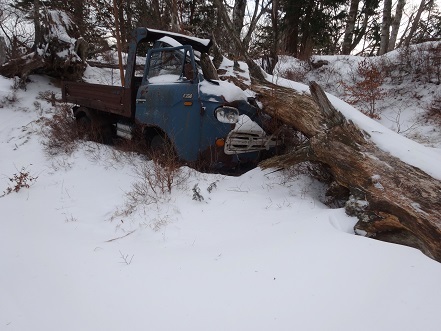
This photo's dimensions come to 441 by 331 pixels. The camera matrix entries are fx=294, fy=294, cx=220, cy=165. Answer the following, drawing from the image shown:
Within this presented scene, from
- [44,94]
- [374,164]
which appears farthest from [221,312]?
[44,94]

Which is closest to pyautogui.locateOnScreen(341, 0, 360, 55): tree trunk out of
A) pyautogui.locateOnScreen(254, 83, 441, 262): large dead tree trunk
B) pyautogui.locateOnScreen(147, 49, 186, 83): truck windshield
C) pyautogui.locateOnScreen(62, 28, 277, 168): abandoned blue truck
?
pyautogui.locateOnScreen(62, 28, 277, 168): abandoned blue truck

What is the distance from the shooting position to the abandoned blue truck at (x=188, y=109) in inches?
185

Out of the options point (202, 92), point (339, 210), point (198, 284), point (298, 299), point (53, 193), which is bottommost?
point (53, 193)

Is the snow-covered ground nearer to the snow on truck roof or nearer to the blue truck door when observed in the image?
the blue truck door

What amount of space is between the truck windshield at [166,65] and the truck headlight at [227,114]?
1.00 meters

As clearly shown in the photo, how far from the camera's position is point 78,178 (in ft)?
18.1

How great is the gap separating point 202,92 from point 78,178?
114 inches

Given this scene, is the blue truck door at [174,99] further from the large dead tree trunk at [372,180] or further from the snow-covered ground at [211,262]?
the large dead tree trunk at [372,180]

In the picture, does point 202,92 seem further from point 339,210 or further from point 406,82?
point 406,82

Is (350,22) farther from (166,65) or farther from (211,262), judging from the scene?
(211,262)

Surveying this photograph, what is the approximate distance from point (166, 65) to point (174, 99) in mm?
886

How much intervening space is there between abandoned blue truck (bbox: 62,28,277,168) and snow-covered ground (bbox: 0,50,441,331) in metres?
0.49

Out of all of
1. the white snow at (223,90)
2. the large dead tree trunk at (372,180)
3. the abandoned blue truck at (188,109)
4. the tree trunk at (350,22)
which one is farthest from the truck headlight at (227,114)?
the tree trunk at (350,22)

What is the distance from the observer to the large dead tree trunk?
266 cm
